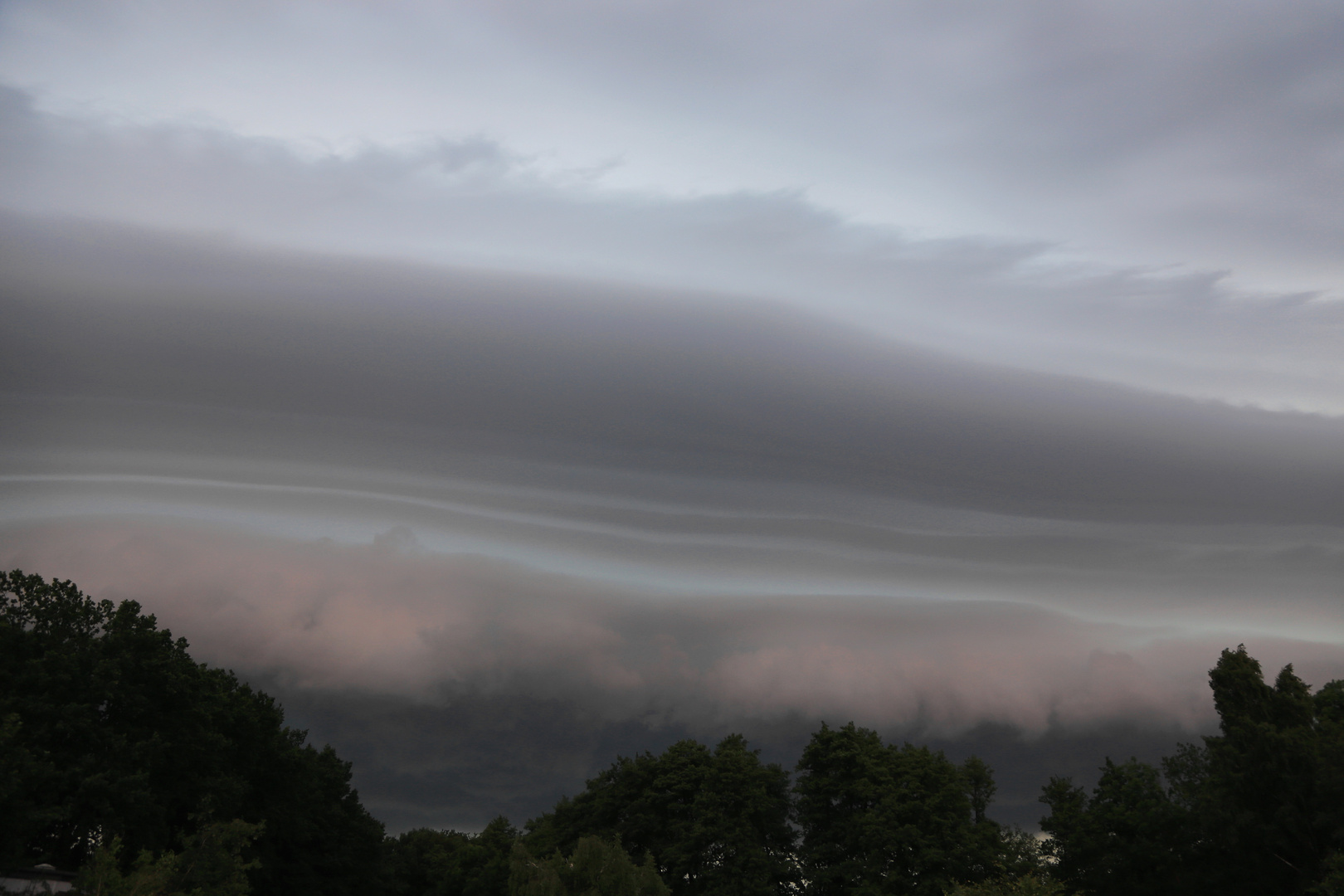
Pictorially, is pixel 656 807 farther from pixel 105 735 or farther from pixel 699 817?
pixel 105 735

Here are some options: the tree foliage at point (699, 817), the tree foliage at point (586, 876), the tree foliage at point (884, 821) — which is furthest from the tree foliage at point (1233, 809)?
the tree foliage at point (586, 876)

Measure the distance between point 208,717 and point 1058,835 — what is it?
164 feet

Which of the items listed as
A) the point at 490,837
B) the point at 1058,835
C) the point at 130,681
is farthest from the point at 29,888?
the point at 490,837

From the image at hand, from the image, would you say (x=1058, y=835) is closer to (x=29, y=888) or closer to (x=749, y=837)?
(x=749, y=837)

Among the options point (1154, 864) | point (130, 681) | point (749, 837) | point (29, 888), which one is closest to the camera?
point (29, 888)

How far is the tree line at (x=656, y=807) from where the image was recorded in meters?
40.6

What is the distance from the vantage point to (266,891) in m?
60.1

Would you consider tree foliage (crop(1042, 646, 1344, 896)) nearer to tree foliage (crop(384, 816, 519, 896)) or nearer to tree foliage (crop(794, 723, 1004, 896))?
tree foliage (crop(794, 723, 1004, 896))

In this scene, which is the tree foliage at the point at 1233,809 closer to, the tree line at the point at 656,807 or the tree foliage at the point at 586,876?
the tree line at the point at 656,807

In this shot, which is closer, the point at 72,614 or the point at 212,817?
Result: the point at 72,614

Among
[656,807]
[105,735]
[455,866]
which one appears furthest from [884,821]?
[455,866]

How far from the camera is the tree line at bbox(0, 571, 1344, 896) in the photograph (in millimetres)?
40594

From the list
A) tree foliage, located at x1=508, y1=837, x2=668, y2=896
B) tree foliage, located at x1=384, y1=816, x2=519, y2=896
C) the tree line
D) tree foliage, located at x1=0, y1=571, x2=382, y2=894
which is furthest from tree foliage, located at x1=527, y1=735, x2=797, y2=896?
tree foliage, located at x1=0, y1=571, x2=382, y2=894

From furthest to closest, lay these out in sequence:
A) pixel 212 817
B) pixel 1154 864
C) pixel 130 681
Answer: pixel 1154 864 → pixel 212 817 → pixel 130 681
